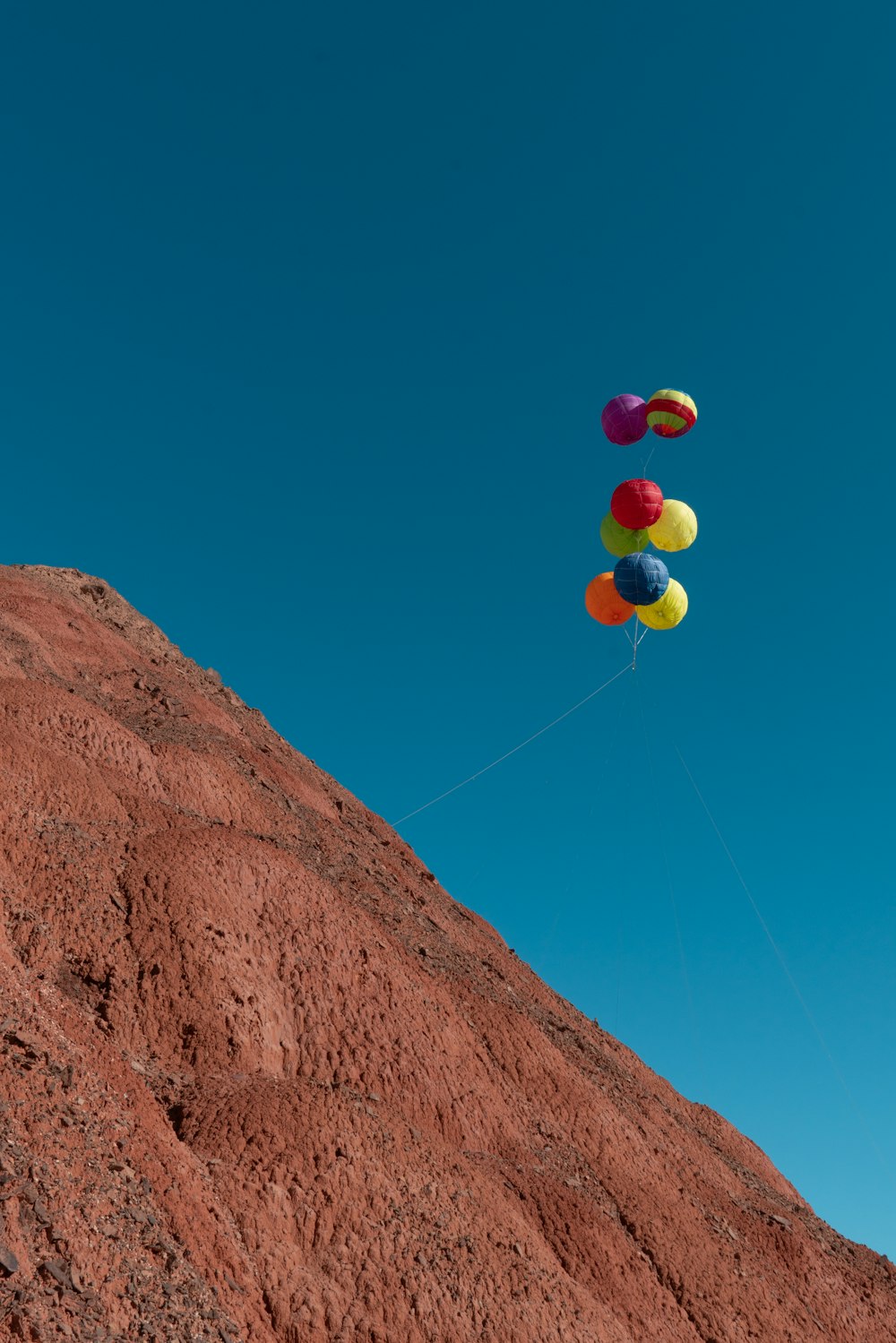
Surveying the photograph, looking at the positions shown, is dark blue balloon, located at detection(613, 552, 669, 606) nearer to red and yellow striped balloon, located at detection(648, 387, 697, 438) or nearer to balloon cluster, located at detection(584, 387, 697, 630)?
balloon cluster, located at detection(584, 387, 697, 630)

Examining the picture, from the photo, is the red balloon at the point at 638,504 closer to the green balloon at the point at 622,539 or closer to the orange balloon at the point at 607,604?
the green balloon at the point at 622,539

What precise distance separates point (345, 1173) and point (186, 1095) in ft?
9.35

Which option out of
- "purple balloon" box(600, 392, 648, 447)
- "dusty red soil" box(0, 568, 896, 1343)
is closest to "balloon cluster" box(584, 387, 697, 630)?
"purple balloon" box(600, 392, 648, 447)

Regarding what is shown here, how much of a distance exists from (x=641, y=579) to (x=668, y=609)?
7.22ft

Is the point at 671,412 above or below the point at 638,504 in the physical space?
above

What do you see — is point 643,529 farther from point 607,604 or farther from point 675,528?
point 607,604

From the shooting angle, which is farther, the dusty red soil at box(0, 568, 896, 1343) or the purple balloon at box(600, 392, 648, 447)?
the purple balloon at box(600, 392, 648, 447)

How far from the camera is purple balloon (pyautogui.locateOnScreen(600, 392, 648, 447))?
1212 inches

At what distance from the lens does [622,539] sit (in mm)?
31516

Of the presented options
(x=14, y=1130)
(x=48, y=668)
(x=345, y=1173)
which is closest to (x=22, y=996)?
(x=14, y=1130)

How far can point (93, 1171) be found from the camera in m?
12.3

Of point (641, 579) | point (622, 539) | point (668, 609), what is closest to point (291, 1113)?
point (641, 579)

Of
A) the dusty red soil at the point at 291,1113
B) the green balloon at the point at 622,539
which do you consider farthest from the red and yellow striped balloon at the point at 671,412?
the dusty red soil at the point at 291,1113

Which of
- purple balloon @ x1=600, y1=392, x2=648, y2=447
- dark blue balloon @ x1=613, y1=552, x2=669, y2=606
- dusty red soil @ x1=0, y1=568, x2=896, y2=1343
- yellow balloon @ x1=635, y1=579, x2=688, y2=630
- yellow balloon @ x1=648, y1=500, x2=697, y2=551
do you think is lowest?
dusty red soil @ x1=0, y1=568, x2=896, y2=1343
